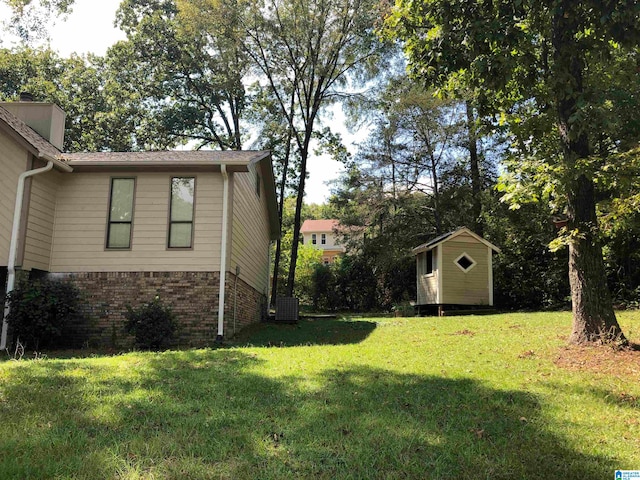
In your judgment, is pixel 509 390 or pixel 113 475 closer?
pixel 113 475

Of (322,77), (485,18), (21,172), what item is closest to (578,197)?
(485,18)

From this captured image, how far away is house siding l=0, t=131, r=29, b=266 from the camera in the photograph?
29.3ft

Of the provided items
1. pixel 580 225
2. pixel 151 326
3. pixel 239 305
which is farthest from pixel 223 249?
pixel 580 225

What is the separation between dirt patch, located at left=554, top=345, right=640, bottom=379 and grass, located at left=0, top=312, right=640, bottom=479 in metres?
0.03

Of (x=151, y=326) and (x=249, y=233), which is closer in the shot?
(x=151, y=326)

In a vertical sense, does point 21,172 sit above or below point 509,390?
above

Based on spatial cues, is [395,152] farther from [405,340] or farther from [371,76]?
Result: [405,340]

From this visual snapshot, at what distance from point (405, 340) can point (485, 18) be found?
18.9 feet

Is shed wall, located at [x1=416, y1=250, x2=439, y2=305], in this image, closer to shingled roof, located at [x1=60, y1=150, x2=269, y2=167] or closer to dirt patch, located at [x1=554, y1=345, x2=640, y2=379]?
shingled roof, located at [x1=60, y1=150, x2=269, y2=167]

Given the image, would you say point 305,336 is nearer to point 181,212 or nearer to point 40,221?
point 181,212

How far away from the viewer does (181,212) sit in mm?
10008

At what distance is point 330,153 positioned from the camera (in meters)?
24.6

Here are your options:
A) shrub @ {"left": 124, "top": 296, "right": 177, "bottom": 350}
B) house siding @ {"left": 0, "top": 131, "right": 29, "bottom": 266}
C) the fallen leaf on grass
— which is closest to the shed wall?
the fallen leaf on grass

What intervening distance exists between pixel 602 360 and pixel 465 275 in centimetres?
1082
